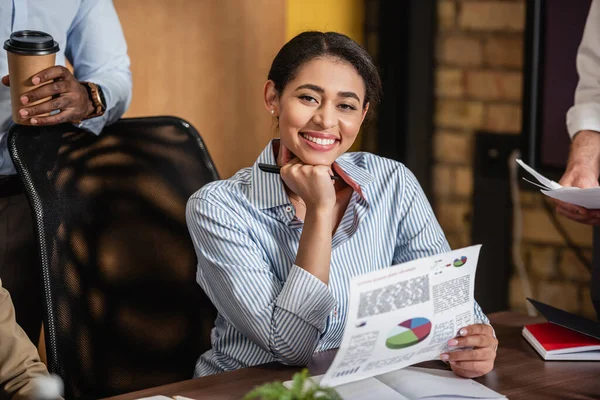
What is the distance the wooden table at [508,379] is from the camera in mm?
1270

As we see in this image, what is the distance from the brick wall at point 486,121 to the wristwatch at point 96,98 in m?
1.74

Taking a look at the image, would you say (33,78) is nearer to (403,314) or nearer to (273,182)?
(273,182)

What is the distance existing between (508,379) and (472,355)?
0.08m

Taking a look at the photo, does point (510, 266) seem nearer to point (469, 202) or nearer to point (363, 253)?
point (469, 202)

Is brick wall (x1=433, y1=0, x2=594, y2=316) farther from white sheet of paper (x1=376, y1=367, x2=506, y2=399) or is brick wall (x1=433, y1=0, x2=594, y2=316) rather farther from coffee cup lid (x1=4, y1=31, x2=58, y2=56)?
coffee cup lid (x1=4, y1=31, x2=58, y2=56)

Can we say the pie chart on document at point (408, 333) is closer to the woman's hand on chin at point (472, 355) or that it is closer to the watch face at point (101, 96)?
the woman's hand on chin at point (472, 355)

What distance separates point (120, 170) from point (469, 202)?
185 cm

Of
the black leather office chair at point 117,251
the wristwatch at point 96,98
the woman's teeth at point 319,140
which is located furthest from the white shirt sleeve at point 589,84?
the wristwatch at point 96,98

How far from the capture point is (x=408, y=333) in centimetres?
118

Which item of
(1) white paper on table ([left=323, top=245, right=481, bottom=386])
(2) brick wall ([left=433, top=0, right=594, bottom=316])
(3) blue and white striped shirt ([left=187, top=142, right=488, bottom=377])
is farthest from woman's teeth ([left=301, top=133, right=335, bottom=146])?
(2) brick wall ([left=433, top=0, right=594, bottom=316])

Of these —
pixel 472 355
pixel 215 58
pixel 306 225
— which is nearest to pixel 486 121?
pixel 215 58

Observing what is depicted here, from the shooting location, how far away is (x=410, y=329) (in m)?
1.18

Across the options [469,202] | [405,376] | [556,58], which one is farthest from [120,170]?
[469,202]

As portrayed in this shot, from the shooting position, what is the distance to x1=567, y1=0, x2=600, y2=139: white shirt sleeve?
2.19 m
